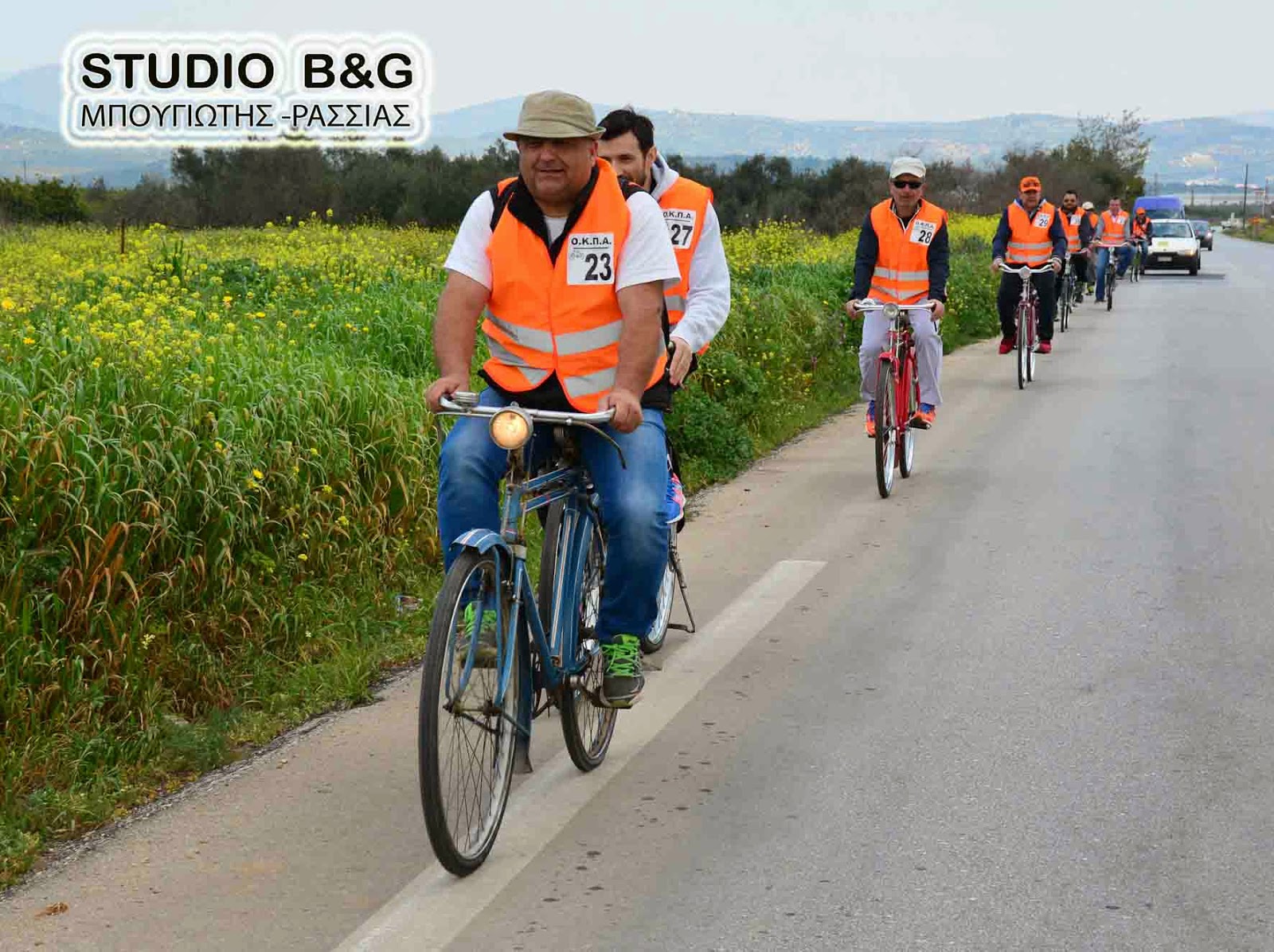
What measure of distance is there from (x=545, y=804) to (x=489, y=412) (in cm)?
124

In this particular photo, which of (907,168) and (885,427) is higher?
(907,168)

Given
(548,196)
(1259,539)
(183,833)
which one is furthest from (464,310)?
(1259,539)

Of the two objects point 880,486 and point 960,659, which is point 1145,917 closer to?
point 960,659

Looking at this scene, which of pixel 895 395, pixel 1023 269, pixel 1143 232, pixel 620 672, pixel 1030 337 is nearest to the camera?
pixel 620 672

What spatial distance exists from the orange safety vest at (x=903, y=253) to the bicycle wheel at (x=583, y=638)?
5.97 m

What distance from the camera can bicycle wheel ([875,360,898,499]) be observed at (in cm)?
1015

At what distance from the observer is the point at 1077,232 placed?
25906 mm

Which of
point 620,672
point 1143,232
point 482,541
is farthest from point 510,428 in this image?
point 1143,232

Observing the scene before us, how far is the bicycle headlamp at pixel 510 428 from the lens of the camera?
14.3 feet

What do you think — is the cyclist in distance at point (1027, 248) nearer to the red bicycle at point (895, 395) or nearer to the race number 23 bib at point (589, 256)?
the red bicycle at point (895, 395)

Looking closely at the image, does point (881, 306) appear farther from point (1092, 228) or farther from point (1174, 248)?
point (1174, 248)

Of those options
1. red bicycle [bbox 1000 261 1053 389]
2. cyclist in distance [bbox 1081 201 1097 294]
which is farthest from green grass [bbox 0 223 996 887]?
cyclist in distance [bbox 1081 201 1097 294]

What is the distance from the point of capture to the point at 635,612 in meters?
5.13

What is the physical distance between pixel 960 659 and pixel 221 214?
3999 centimetres
